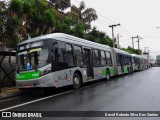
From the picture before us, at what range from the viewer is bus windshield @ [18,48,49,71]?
10.6 metres

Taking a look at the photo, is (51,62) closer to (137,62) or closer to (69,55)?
(69,55)

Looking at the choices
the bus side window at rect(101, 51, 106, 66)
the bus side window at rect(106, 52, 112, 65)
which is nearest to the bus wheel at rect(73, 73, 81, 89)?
the bus side window at rect(101, 51, 106, 66)

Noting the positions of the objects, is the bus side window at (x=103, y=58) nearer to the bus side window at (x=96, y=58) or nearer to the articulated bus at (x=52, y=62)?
the bus side window at (x=96, y=58)

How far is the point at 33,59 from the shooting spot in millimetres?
10898

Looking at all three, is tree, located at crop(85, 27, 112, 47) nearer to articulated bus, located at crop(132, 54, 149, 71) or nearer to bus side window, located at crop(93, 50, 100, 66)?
articulated bus, located at crop(132, 54, 149, 71)

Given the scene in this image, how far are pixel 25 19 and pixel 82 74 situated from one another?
5.95 meters

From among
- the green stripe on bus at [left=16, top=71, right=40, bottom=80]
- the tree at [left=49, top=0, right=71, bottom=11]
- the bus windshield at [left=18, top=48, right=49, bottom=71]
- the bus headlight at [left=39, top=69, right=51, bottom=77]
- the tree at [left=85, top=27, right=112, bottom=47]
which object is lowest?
the green stripe on bus at [left=16, top=71, right=40, bottom=80]

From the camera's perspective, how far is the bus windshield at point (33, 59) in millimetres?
10648

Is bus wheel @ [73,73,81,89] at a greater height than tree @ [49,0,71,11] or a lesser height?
lesser

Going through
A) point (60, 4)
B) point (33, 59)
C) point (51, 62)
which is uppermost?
point (60, 4)

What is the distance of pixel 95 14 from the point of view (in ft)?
107

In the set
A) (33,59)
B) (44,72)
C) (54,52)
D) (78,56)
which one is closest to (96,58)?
(78,56)

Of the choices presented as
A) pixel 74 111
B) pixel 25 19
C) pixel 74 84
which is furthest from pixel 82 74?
pixel 74 111

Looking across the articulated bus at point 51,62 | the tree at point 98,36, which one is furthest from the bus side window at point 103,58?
the tree at point 98,36
